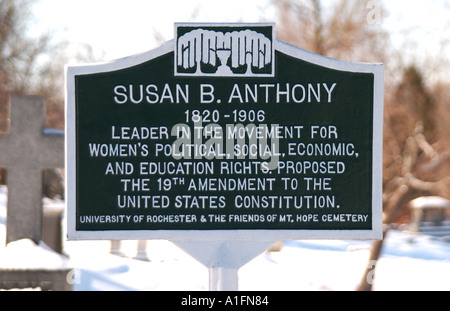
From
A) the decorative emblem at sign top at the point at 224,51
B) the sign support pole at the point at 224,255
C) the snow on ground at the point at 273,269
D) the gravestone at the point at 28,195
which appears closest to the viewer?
the decorative emblem at sign top at the point at 224,51

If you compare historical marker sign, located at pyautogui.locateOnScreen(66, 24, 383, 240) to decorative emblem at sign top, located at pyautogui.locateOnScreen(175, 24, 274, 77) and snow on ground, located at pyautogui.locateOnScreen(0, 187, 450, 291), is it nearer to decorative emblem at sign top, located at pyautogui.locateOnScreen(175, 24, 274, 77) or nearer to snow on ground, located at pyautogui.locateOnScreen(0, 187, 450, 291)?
decorative emblem at sign top, located at pyautogui.locateOnScreen(175, 24, 274, 77)

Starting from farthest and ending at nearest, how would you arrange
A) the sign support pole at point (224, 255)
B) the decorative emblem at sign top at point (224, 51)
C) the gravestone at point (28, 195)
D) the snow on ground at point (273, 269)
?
the snow on ground at point (273, 269)
the gravestone at point (28, 195)
the sign support pole at point (224, 255)
the decorative emblem at sign top at point (224, 51)

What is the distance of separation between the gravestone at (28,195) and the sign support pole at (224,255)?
8.80 ft

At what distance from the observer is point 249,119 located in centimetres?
456

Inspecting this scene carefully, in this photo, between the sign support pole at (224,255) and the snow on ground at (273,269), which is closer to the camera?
the sign support pole at (224,255)

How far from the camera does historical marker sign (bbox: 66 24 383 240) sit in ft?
14.9

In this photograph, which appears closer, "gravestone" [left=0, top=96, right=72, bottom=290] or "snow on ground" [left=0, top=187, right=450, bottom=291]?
→ "gravestone" [left=0, top=96, right=72, bottom=290]

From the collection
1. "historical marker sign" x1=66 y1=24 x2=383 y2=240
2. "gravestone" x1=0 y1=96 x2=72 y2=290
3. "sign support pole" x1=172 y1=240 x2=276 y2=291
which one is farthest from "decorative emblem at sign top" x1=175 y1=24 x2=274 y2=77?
"gravestone" x1=0 y1=96 x2=72 y2=290

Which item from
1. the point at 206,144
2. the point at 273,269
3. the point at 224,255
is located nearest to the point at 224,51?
the point at 206,144

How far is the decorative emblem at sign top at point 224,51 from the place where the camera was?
4.49m

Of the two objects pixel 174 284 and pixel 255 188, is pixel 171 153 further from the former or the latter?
pixel 174 284

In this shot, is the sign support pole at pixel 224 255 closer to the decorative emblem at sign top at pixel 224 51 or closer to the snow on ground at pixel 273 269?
the decorative emblem at sign top at pixel 224 51

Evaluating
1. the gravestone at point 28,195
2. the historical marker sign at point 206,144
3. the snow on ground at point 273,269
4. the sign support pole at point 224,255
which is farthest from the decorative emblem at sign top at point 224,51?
the snow on ground at point 273,269
